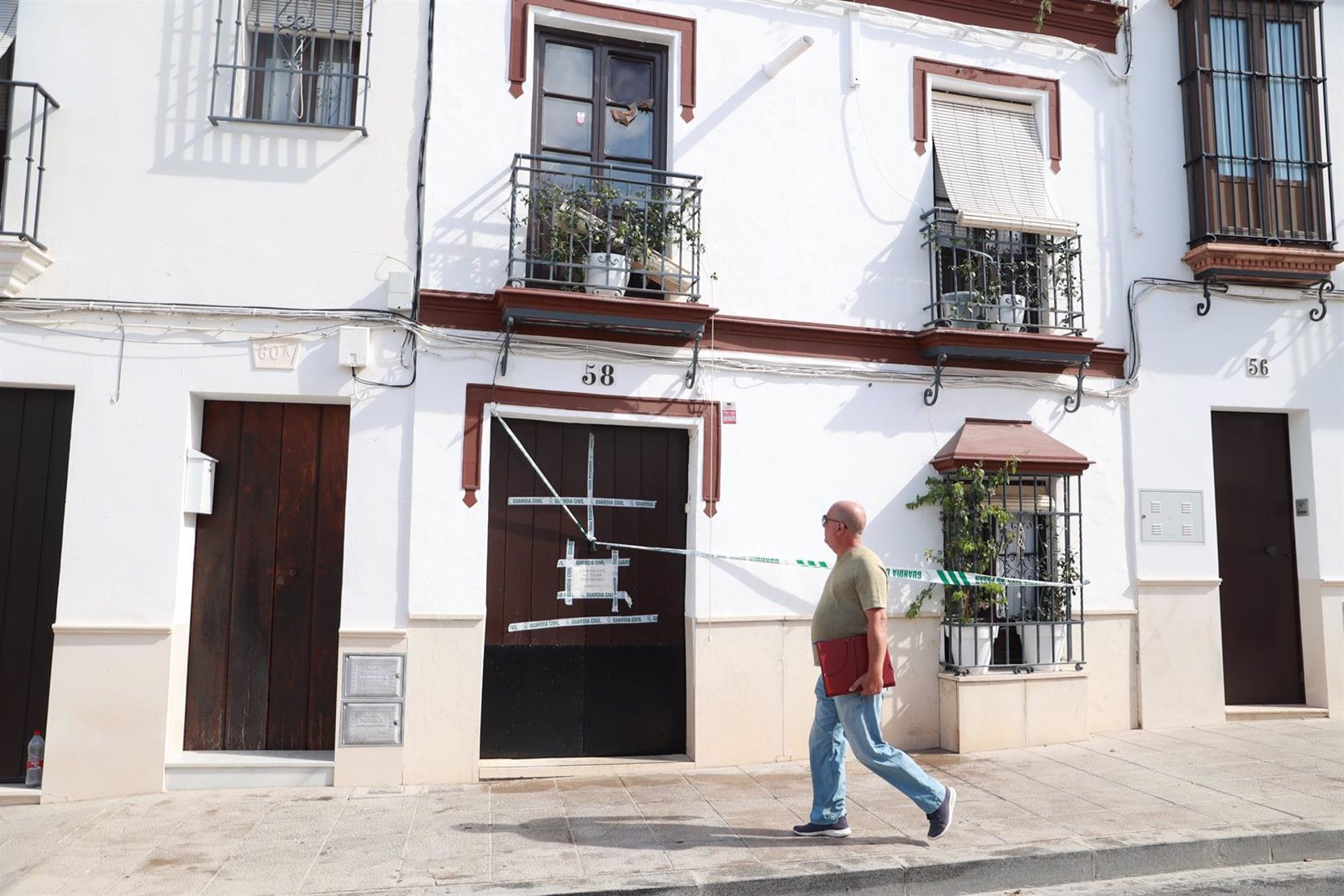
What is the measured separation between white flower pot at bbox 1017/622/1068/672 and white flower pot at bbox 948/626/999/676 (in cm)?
35

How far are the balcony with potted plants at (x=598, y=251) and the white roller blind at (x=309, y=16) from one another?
1630 millimetres

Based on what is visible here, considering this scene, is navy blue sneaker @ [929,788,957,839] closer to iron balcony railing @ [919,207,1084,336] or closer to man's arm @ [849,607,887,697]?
man's arm @ [849,607,887,697]

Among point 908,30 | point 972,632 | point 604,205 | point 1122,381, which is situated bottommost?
point 972,632

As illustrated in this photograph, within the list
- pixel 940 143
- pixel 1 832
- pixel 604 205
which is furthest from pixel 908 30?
pixel 1 832

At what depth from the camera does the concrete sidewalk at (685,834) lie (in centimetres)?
492

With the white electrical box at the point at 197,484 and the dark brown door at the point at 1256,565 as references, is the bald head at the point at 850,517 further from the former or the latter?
the dark brown door at the point at 1256,565

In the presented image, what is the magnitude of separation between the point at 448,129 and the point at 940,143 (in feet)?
13.2

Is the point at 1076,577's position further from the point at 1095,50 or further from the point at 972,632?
the point at 1095,50

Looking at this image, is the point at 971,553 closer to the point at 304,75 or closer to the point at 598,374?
the point at 598,374

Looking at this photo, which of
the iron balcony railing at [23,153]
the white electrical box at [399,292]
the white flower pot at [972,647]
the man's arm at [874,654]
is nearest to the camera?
the man's arm at [874,654]

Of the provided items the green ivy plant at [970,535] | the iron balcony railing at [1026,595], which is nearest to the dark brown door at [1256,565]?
the iron balcony railing at [1026,595]

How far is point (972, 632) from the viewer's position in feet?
25.7

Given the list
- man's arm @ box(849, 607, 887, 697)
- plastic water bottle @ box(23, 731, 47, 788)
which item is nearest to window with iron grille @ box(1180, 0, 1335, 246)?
man's arm @ box(849, 607, 887, 697)

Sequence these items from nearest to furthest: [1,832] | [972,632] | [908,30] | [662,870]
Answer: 1. [662,870]
2. [1,832]
3. [972,632]
4. [908,30]
